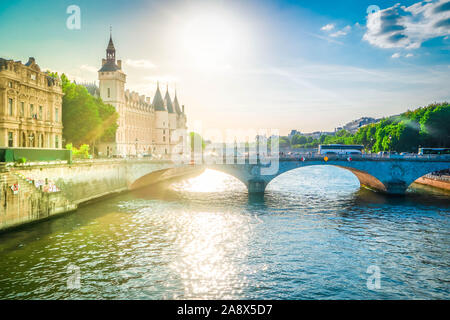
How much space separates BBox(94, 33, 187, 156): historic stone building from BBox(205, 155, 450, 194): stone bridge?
82.3 ft

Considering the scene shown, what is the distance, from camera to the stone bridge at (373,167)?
47312mm

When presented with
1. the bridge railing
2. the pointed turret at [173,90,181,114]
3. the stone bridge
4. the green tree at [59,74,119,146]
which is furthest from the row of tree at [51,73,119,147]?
the pointed turret at [173,90,181,114]

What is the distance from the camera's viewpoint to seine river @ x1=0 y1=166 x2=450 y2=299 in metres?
16.7

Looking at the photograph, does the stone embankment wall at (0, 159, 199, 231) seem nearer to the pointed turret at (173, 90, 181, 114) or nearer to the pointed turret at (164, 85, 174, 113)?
the pointed turret at (164, 85, 174, 113)

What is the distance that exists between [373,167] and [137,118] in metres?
69.3

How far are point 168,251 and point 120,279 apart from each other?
4776 mm

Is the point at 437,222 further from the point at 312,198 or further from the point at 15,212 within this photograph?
the point at 15,212

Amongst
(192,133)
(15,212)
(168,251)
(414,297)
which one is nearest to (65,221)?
(15,212)

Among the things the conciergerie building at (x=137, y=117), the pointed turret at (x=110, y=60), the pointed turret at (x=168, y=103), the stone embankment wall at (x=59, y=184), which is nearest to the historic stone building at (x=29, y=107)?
the stone embankment wall at (x=59, y=184)

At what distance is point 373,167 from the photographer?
4822 cm

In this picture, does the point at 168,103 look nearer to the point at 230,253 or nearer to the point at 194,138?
the point at 194,138

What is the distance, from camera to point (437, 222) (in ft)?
100

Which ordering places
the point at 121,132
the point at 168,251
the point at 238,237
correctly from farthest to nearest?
1. the point at 121,132
2. the point at 238,237
3. the point at 168,251
